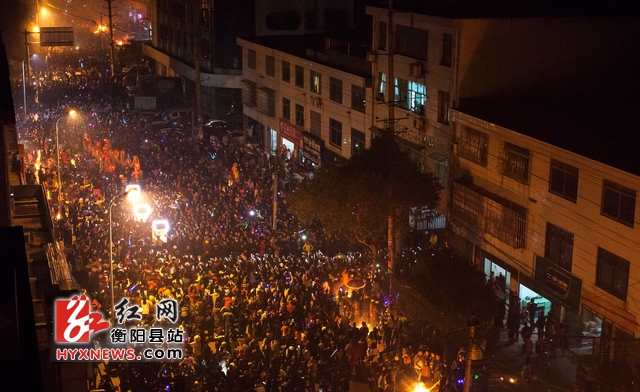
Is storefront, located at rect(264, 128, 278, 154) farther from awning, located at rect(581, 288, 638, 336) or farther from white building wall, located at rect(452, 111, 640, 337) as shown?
awning, located at rect(581, 288, 638, 336)

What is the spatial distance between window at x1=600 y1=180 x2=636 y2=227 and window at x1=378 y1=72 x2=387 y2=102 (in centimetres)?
1357

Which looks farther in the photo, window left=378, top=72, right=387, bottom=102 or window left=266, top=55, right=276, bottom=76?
window left=266, top=55, right=276, bottom=76

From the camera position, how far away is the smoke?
33.1m

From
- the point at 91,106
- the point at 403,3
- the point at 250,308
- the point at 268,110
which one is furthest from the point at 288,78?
the point at 250,308

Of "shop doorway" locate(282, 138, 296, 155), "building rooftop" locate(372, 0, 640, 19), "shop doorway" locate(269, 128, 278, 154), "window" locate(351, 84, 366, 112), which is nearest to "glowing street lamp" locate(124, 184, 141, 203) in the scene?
"window" locate(351, 84, 366, 112)

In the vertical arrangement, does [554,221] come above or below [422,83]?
below

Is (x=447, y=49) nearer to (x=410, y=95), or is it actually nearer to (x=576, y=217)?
(x=410, y=95)

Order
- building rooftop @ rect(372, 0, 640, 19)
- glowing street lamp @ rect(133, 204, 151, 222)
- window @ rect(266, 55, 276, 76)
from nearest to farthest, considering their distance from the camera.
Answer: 1. building rooftop @ rect(372, 0, 640, 19)
2. glowing street lamp @ rect(133, 204, 151, 222)
3. window @ rect(266, 55, 276, 76)

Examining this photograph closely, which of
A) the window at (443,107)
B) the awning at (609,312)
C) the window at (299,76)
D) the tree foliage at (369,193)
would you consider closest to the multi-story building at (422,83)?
the window at (443,107)

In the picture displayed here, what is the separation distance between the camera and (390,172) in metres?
24.6

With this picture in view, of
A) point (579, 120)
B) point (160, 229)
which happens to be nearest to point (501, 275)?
point (579, 120)

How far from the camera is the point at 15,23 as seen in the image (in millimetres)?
34250

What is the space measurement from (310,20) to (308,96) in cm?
1477

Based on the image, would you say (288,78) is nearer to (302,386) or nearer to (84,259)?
(84,259)
